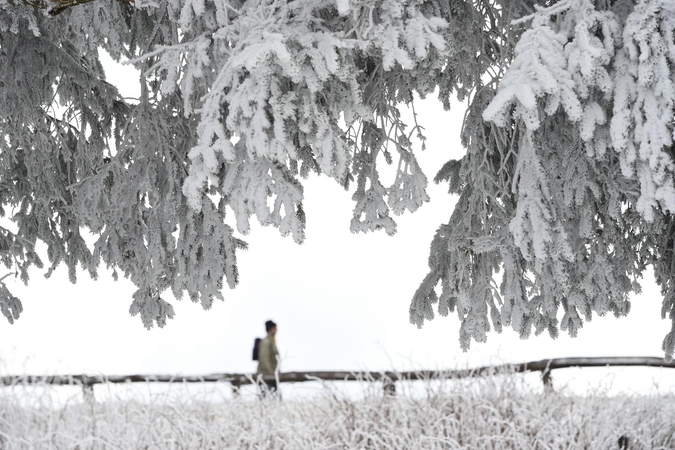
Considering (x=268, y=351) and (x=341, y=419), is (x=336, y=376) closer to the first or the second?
(x=341, y=419)

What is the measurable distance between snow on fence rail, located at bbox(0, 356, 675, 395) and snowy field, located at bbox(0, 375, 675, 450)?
0.31ft

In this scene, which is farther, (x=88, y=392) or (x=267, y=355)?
(x=267, y=355)

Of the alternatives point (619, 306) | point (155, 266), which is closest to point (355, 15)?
point (155, 266)

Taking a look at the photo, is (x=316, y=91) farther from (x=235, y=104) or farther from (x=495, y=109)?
(x=495, y=109)

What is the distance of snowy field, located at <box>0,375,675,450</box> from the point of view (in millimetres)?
5242

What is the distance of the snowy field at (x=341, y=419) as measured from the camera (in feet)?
17.2

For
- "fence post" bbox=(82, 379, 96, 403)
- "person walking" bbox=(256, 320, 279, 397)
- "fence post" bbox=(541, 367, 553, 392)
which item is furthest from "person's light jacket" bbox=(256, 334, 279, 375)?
"fence post" bbox=(541, 367, 553, 392)

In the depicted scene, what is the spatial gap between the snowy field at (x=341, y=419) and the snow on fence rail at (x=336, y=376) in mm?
93

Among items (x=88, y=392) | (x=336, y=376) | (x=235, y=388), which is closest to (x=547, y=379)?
(x=336, y=376)

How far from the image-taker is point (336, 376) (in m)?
5.88

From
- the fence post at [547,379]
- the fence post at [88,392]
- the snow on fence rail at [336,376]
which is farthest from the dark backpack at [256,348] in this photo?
the fence post at [547,379]

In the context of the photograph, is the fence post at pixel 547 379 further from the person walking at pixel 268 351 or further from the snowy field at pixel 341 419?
the person walking at pixel 268 351

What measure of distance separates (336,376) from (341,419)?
637 millimetres

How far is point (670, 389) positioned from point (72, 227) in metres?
8.18
